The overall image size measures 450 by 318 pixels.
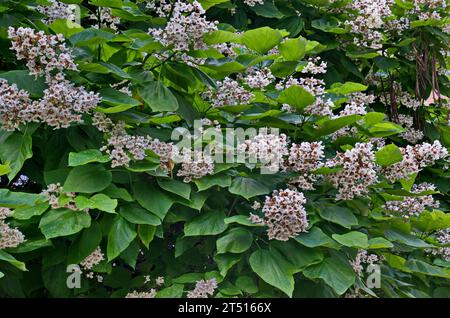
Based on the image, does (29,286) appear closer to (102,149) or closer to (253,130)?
(102,149)

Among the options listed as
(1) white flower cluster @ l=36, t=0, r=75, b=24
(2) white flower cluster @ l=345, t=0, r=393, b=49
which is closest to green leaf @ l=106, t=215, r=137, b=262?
(1) white flower cluster @ l=36, t=0, r=75, b=24

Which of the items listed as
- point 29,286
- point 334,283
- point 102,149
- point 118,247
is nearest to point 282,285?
point 334,283

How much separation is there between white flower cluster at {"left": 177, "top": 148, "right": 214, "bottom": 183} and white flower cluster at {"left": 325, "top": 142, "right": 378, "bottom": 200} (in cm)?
40

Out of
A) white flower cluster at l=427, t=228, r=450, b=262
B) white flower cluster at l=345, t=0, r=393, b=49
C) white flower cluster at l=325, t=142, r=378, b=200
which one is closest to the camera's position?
white flower cluster at l=325, t=142, r=378, b=200

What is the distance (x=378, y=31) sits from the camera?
3299 mm

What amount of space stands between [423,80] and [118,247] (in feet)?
6.82

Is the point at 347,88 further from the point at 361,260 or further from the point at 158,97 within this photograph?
the point at 158,97

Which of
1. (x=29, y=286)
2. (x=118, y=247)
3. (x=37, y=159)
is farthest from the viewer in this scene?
(x=37, y=159)

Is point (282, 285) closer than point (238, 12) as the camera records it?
Yes

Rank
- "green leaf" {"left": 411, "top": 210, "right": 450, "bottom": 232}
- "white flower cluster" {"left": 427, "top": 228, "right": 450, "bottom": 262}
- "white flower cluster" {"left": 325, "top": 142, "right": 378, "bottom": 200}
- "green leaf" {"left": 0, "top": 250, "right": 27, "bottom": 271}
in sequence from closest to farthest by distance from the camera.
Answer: "green leaf" {"left": 0, "top": 250, "right": 27, "bottom": 271}, "white flower cluster" {"left": 325, "top": 142, "right": 378, "bottom": 200}, "green leaf" {"left": 411, "top": 210, "right": 450, "bottom": 232}, "white flower cluster" {"left": 427, "top": 228, "right": 450, "bottom": 262}

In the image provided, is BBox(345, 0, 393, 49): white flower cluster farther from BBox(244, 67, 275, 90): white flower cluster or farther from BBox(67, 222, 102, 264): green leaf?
BBox(67, 222, 102, 264): green leaf

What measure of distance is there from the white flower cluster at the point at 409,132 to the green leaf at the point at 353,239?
1428 mm

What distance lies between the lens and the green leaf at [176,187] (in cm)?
202

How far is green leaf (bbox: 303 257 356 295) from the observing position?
198 centimetres
